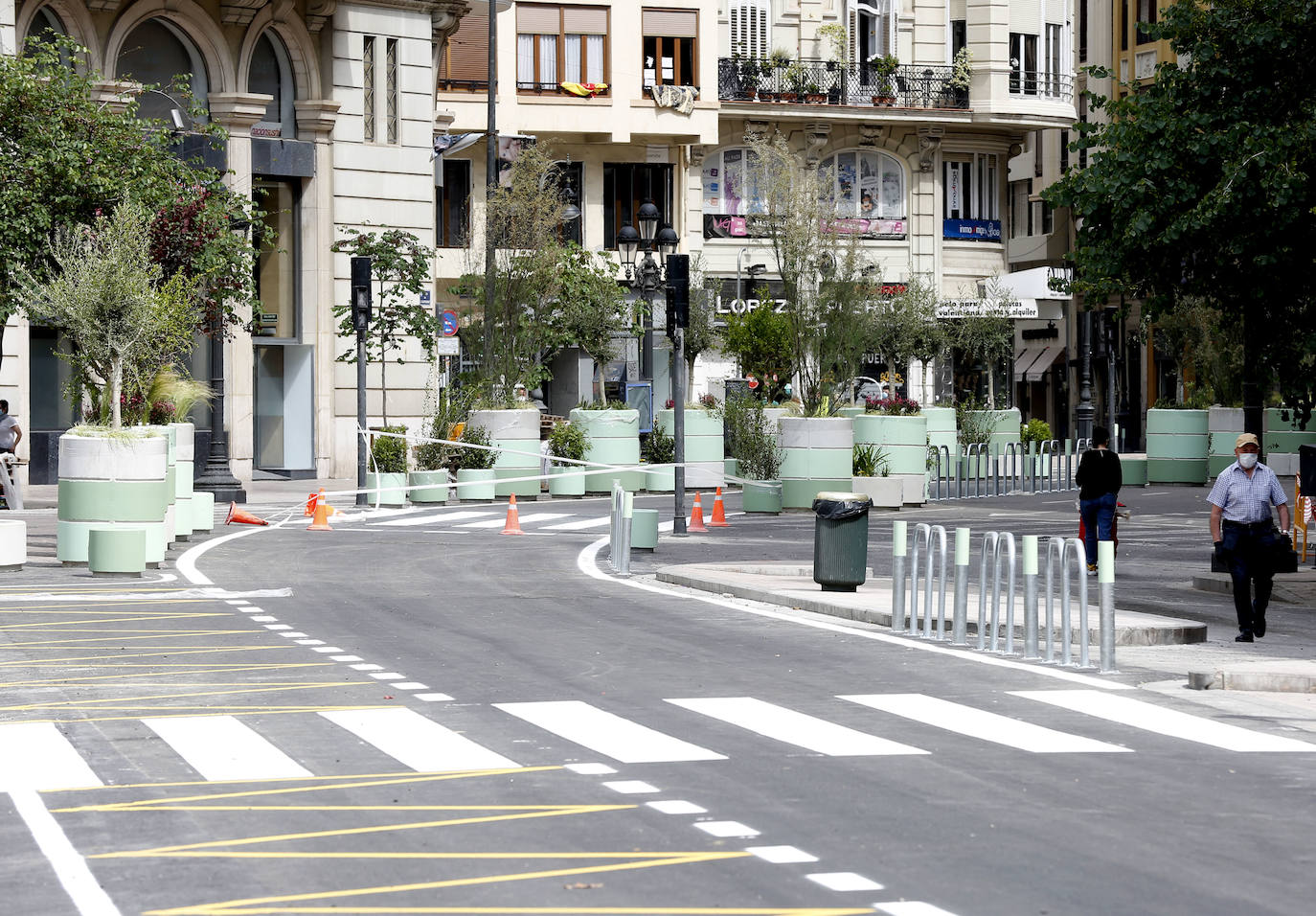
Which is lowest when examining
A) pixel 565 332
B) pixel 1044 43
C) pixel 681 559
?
pixel 681 559

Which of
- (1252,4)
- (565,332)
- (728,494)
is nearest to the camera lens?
(1252,4)

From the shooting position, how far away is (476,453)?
3869cm

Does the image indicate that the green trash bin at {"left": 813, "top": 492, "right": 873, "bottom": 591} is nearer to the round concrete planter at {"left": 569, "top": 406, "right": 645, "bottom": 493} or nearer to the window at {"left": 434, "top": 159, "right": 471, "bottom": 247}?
the round concrete planter at {"left": 569, "top": 406, "right": 645, "bottom": 493}

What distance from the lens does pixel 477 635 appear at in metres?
17.2

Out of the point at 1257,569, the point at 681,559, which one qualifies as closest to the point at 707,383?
the point at 681,559

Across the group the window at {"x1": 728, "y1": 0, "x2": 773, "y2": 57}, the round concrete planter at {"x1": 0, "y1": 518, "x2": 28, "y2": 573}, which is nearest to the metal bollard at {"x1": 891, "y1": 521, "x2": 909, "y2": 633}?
the round concrete planter at {"x1": 0, "y1": 518, "x2": 28, "y2": 573}

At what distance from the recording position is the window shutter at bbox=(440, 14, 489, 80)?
58.4m

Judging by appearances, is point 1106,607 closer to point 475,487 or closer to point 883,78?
point 475,487

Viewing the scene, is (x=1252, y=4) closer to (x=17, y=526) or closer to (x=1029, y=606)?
(x=1029, y=606)

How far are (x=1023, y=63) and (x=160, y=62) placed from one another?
31409 millimetres

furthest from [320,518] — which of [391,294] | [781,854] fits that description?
[781,854]

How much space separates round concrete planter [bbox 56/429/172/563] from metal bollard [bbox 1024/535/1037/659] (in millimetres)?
10645

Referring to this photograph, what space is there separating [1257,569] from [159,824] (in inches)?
438

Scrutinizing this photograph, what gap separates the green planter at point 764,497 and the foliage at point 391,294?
30.1ft
